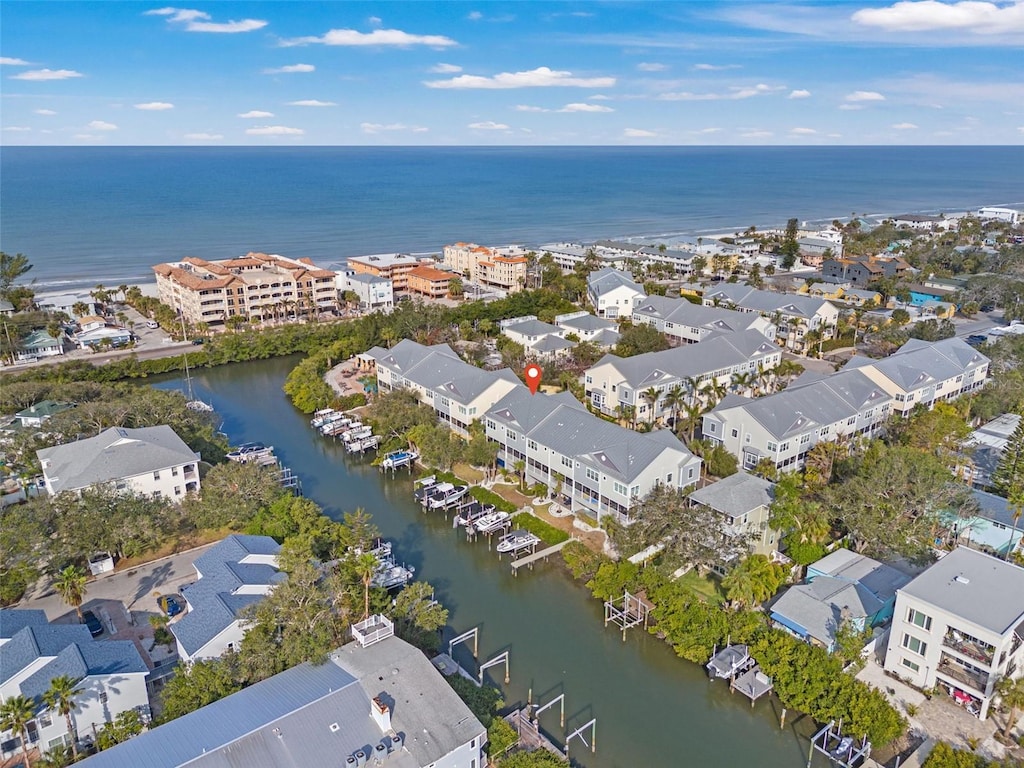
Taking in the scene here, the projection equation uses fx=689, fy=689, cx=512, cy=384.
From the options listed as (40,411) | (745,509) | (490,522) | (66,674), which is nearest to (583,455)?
(490,522)

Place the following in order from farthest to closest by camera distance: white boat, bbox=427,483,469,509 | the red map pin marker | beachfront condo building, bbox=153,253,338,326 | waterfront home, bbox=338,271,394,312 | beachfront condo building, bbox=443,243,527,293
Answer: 1. beachfront condo building, bbox=443,243,527,293
2. waterfront home, bbox=338,271,394,312
3. beachfront condo building, bbox=153,253,338,326
4. the red map pin marker
5. white boat, bbox=427,483,469,509

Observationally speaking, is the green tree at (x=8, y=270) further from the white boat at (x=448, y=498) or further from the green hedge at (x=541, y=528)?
the green hedge at (x=541, y=528)

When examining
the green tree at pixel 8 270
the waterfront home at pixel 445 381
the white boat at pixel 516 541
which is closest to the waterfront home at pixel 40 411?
the waterfront home at pixel 445 381

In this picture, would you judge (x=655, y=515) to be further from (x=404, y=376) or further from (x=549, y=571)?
(x=404, y=376)

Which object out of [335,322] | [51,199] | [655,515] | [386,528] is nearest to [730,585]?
[655,515]

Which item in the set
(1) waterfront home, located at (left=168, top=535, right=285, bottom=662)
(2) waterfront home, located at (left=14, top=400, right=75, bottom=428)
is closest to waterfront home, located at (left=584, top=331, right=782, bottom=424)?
(1) waterfront home, located at (left=168, top=535, right=285, bottom=662)

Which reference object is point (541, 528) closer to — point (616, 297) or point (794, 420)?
point (794, 420)

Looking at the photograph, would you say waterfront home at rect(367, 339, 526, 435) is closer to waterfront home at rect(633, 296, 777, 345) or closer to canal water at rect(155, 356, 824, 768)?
canal water at rect(155, 356, 824, 768)
